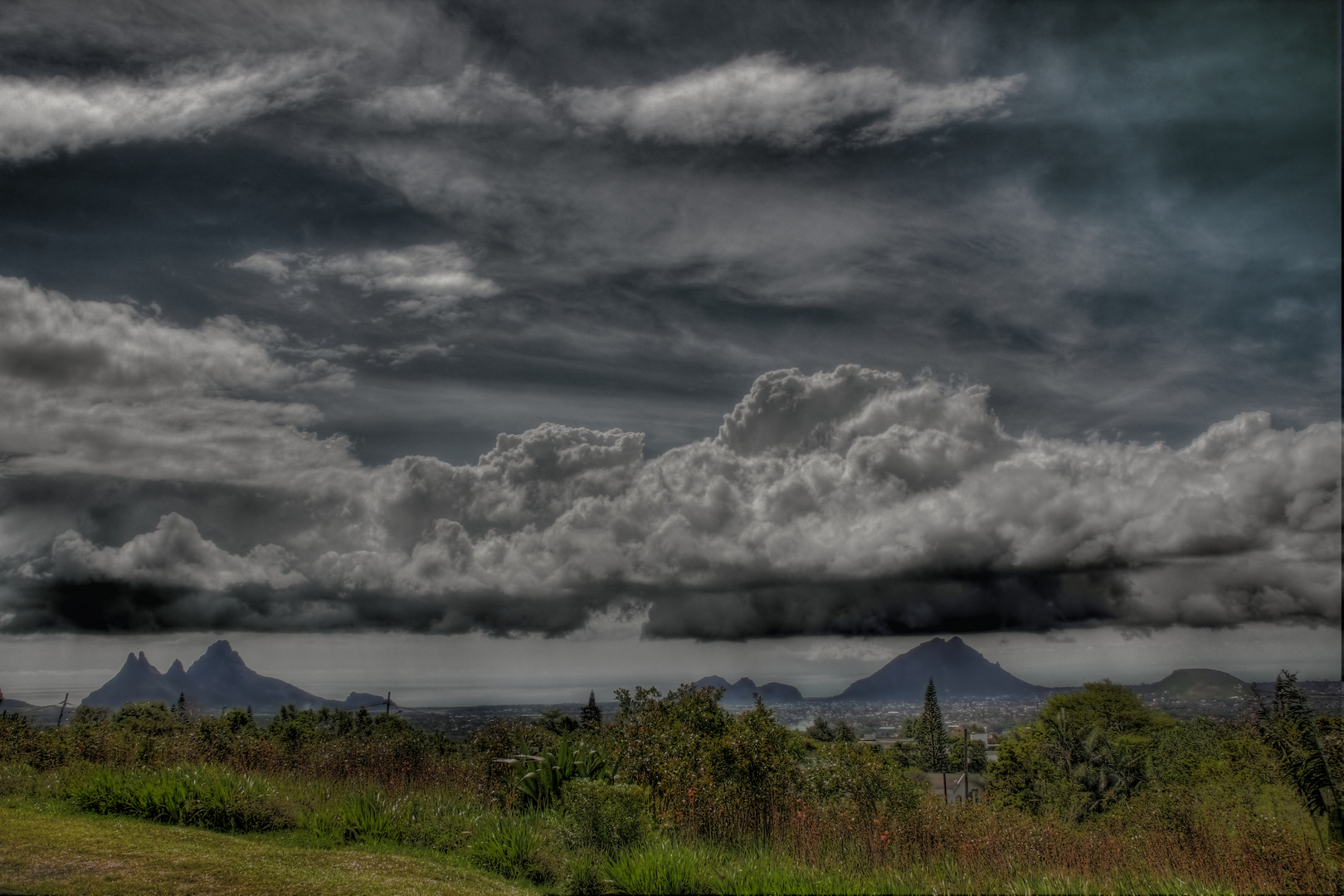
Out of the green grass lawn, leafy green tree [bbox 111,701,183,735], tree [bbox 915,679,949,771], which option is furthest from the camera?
tree [bbox 915,679,949,771]

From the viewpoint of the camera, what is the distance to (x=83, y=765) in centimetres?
1320

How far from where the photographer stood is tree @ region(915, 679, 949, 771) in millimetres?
85613

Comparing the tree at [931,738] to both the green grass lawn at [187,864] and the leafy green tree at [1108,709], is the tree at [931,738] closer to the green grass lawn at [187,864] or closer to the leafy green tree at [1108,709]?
the leafy green tree at [1108,709]

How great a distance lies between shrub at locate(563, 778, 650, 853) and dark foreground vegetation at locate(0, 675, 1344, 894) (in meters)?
0.02

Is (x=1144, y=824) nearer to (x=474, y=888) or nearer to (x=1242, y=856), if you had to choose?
(x=1242, y=856)

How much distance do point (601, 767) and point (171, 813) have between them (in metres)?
6.31

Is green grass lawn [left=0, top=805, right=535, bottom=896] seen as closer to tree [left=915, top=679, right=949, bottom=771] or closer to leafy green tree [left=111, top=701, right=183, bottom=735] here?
leafy green tree [left=111, top=701, right=183, bottom=735]

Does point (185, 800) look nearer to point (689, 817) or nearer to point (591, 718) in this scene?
point (689, 817)

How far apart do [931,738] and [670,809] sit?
84.8 meters

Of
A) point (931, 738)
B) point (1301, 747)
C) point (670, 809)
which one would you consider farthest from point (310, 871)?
point (931, 738)

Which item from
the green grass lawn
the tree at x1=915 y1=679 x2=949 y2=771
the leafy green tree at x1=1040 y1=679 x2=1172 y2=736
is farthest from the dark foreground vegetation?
the tree at x1=915 y1=679 x2=949 y2=771

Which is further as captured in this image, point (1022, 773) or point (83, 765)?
point (1022, 773)

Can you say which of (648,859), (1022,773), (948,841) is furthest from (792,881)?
(1022,773)

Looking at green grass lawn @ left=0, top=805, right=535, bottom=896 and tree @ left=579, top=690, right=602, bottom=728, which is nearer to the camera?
green grass lawn @ left=0, top=805, right=535, bottom=896
